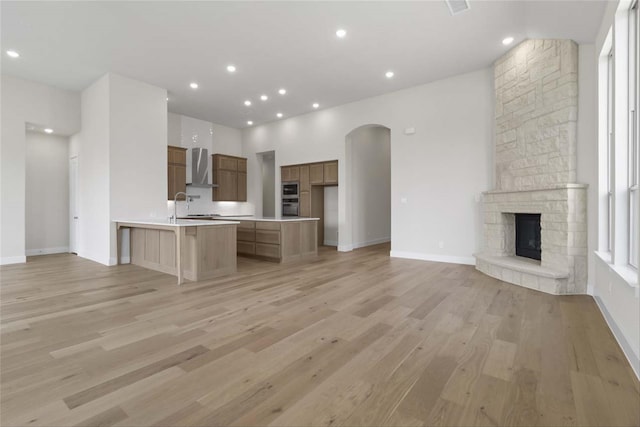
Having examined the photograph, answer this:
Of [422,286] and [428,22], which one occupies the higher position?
[428,22]

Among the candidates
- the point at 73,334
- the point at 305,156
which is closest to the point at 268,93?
the point at 305,156

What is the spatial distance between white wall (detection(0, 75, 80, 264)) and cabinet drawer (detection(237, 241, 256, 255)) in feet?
13.5

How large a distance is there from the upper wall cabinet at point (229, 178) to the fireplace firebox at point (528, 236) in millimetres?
7296

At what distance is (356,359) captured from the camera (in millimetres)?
2141

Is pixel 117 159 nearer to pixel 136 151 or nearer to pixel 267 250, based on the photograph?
pixel 136 151

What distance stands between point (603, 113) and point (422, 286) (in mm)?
2964

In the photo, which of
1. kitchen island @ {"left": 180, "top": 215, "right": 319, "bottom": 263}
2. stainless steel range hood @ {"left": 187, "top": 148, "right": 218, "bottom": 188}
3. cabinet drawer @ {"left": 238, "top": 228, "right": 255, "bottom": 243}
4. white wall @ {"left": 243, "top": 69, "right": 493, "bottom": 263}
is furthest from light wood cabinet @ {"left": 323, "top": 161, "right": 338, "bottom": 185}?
stainless steel range hood @ {"left": 187, "top": 148, "right": 218, "bottom": 188}

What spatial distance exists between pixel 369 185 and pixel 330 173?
4.41 ft

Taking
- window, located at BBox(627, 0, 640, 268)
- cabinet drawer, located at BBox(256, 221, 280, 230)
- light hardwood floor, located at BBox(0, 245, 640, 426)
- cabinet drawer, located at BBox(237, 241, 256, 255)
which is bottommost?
light hardwood floor, located at BBox(0, 245, 640, 426)

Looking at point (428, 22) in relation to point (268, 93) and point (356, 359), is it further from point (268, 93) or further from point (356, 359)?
point (356, 359)

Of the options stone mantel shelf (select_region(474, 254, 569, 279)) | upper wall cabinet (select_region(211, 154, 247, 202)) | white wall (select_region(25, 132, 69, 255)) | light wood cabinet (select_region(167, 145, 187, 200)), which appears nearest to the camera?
stone mantel shelf (select_region(474, 254, 569, 279))

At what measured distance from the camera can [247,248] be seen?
676 cm

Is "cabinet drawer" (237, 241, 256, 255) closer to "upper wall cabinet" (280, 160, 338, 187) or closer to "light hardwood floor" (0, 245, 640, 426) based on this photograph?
"upper wall cabinet" (280, 160, 338, 187)

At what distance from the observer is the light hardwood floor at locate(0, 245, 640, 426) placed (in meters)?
1.59
